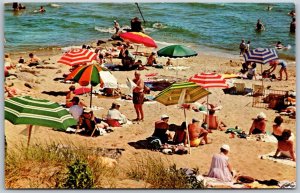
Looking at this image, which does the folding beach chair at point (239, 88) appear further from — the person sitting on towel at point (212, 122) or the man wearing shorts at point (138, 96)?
the man wearing shorts at point (138, 96)

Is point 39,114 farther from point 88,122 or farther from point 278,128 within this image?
point 278,128

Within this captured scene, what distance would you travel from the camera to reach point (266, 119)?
37.9 feet

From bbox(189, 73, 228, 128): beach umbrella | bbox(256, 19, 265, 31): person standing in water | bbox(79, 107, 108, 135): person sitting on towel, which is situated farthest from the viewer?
bbox(256, 19, 265, 31): person standing in water

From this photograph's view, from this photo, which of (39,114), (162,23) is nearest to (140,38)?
(162,23)

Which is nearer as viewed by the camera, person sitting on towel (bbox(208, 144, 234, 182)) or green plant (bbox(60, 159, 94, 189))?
green plant (bbox(60, 159, 94, 189))

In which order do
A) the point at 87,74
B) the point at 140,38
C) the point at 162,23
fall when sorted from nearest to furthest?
the point at 87,74 → the point at 162,23 → the point at 140,38

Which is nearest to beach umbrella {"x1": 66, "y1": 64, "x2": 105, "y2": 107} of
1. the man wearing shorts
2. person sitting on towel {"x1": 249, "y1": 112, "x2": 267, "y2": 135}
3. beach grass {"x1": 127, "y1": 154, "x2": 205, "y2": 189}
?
the man wearing shorts

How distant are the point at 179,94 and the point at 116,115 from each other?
162cm

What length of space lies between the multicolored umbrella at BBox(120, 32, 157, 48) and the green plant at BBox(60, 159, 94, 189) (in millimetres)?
3490

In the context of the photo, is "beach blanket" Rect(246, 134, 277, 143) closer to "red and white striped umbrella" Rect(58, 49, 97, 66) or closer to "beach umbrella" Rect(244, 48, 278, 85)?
"beach umbrella" Rect(244, 48, 278, 85)

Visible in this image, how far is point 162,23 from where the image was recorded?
12.3 metres

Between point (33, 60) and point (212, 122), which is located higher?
point (33, 60)

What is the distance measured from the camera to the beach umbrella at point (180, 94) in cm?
1116

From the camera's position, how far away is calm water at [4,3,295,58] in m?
11.6
